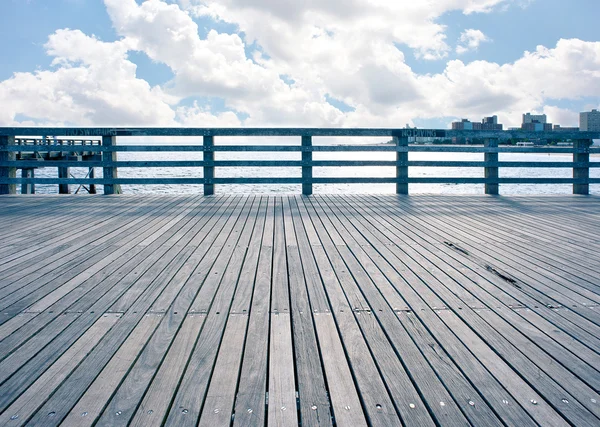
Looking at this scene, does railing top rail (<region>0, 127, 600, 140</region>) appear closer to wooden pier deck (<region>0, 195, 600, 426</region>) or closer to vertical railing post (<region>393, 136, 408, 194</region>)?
vertical railing post (<region>393, 136, 408, 194</region>)

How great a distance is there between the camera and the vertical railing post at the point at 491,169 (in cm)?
880

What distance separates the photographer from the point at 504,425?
1.56 meters

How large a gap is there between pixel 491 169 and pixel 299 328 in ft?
25.2

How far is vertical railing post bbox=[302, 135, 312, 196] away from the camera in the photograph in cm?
838

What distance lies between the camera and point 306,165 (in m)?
8.44

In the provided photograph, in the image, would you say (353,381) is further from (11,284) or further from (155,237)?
(155,237)

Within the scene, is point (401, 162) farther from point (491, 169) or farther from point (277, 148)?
point (277, 148)

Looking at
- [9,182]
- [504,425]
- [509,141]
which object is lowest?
[504,425]

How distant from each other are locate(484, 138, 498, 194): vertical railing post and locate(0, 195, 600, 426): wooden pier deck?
13.5 feet

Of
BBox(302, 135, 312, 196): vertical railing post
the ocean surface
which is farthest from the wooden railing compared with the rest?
the ocean surface

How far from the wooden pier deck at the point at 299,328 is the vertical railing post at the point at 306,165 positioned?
141 inches

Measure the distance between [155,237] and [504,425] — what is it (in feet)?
12.6

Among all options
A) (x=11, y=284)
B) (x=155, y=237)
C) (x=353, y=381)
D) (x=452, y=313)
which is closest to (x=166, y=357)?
(x=353, y=381)

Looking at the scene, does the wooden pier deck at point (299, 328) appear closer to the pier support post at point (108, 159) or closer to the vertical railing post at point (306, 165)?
the vertical railing post at point (306, 165)
